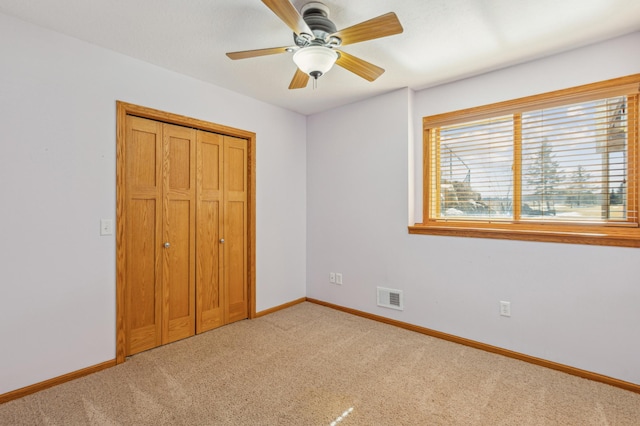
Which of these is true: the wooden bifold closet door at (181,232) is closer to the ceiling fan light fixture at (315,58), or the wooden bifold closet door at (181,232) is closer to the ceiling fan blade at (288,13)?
the ceiling fan light fixture at (315,58)

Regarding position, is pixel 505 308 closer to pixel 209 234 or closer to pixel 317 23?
pixel 317 23

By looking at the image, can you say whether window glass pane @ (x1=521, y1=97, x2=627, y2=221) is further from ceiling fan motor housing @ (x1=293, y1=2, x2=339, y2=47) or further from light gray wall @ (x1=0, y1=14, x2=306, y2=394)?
light gray wall @ (x1=0, y1=14, x2=306, y2=394)

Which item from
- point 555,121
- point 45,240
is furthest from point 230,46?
point 555,121

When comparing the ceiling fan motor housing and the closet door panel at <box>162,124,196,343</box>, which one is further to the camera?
the closet door panel at <box>162,124,196,343</box>

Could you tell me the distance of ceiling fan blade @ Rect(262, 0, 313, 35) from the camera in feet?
4.67

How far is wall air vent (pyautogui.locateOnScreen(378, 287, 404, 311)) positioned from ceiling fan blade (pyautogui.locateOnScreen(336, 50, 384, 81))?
2.14 meters

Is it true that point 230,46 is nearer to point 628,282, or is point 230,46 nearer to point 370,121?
point 370,121

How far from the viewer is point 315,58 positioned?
186 centimetres

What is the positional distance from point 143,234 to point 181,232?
1.09ft

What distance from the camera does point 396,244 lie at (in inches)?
127

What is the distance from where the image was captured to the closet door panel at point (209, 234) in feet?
9.95

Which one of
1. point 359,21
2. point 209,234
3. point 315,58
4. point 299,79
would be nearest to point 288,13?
point 315,58

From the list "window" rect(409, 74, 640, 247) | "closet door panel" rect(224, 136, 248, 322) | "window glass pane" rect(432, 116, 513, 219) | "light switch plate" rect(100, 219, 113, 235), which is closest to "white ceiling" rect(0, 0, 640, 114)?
"window" rect(409, 74, 640, 247)

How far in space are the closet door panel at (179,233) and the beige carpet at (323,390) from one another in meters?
0.26
